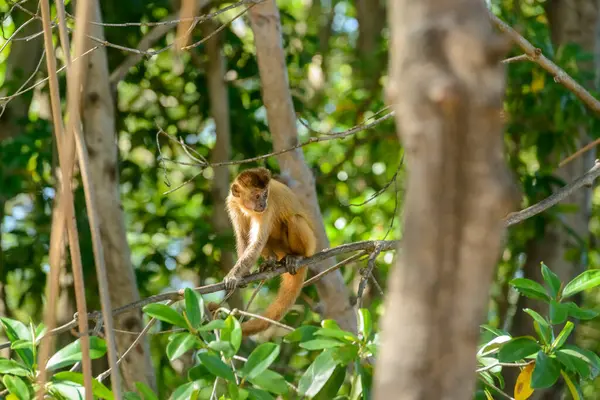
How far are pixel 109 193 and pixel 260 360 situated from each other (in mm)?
2995

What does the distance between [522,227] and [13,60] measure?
4.04 meters

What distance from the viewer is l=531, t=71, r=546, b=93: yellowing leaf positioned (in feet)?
20.4

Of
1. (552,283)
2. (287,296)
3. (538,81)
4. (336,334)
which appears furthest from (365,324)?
(538,81)

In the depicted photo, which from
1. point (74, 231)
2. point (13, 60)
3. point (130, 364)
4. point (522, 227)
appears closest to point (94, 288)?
point (130, 364)

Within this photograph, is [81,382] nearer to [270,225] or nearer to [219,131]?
[270,225]

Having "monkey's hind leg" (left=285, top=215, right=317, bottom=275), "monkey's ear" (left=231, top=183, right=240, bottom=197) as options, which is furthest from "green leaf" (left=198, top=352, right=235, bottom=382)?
"monkey's ear" (left=231, top=183, right=240, bottom=197)

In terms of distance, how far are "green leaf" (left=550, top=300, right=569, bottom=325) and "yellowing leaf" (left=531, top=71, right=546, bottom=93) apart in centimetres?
371

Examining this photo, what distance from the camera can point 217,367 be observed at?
2455 millimetres

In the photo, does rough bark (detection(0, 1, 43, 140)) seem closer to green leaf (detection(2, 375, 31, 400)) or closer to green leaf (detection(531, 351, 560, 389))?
green leaf (detection(2, 375, 31, 400))

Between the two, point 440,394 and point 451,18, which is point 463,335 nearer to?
point 440,394

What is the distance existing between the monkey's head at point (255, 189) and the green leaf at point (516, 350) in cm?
238

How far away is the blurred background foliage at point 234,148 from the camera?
19.7ft

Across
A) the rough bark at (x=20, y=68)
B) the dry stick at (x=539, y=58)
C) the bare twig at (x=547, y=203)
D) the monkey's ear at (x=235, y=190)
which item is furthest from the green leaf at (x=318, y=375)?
the rough bark at (x=20, y=68)

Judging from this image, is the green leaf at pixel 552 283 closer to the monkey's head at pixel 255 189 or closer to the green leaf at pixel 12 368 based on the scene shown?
the green leaf at pixel 12 368
